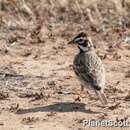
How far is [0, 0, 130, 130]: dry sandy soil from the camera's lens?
1052 centimetres

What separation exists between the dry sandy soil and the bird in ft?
1.01

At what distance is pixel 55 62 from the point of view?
531 inches

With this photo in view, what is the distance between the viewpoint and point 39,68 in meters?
13.1

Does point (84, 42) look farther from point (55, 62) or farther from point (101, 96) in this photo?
point (55, 62)

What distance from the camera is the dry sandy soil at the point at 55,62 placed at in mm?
10523

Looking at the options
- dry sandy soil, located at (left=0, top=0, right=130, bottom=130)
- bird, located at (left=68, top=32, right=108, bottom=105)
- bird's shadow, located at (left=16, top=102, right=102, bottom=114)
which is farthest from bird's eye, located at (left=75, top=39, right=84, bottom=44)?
bird's shadow, located at (left=16, top=102, right=102, bottom=114)

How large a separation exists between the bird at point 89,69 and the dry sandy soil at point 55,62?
308 millimetres

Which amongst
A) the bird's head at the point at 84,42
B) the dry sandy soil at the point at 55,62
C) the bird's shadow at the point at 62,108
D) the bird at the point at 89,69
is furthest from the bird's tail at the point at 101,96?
the bird's head at the point at 84,42

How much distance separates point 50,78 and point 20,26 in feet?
10.8

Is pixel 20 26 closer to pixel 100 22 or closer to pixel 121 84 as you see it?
pixel 100 22

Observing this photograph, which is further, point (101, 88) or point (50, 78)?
point (50, 78)

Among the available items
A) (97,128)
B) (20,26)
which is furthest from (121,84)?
(20,26)

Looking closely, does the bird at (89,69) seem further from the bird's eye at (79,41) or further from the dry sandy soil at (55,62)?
the dry sandy soil at (55,62)

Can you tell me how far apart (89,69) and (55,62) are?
2478mm
